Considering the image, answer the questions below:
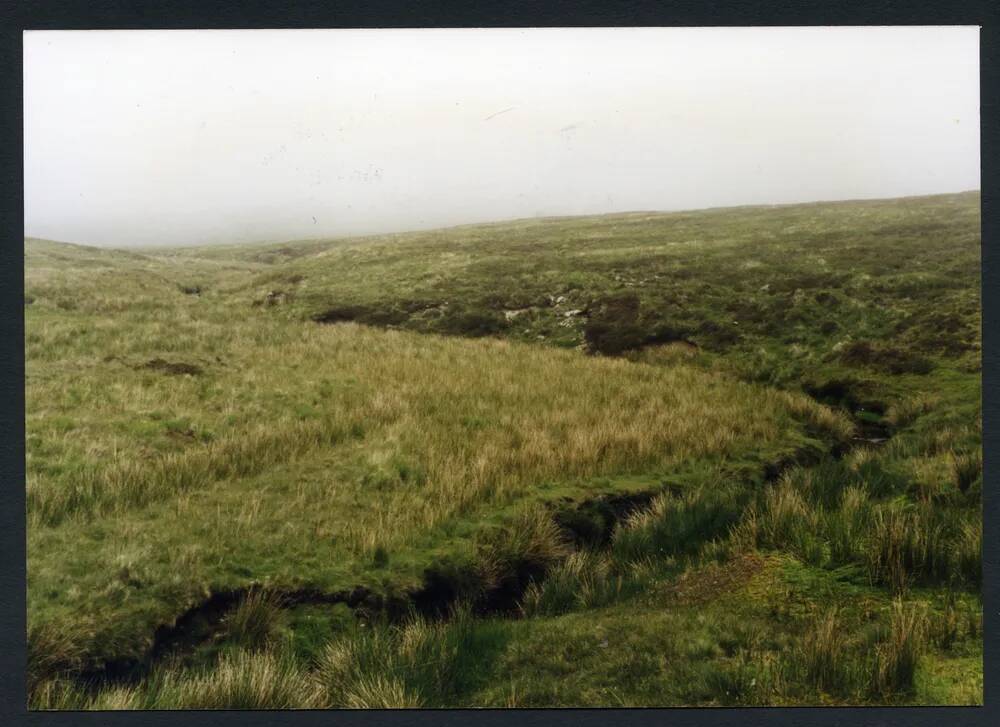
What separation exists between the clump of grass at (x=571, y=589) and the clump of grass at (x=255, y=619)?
188cm

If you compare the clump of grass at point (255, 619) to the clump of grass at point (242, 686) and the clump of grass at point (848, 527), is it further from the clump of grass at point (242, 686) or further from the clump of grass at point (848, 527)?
the clump of grass at point (848, 527)

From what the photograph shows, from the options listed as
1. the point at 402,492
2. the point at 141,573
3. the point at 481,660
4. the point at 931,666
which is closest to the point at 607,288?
the point at 402,492

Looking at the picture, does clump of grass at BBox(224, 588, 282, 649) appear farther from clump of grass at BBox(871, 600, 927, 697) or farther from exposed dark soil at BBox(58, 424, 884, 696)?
clump of grass at BBox(871, 600, 927, 697)

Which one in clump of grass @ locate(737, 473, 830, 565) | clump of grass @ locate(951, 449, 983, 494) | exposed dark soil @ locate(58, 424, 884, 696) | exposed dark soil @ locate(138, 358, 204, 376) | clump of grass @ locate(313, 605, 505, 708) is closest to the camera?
exposed dark soil @ locate(58, 424, 884, 696)

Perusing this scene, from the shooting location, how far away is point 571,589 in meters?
5.95

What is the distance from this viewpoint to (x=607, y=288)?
7258 millimetres

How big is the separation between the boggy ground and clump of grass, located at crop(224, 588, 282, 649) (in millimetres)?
17

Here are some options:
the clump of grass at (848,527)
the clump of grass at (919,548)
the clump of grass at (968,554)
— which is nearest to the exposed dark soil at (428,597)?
the clump of grass at (848,527)

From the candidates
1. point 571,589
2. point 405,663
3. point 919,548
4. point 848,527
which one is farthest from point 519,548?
point 919,548

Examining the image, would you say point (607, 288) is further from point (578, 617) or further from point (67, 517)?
point (67, 517)

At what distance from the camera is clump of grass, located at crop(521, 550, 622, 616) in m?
5.88

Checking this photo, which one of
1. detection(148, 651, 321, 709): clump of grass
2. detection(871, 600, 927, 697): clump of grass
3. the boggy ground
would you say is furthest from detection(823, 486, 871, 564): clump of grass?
detection(148, 651, 321, 709): clump of grass

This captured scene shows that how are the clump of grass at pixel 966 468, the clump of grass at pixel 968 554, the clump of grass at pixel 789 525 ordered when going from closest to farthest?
1. the clump of grass at pixel 968 554
2. the clump of grass at pixel 789 525
3. the clump of grass at pixel 966 468

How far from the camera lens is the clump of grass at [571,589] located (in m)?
5.88
